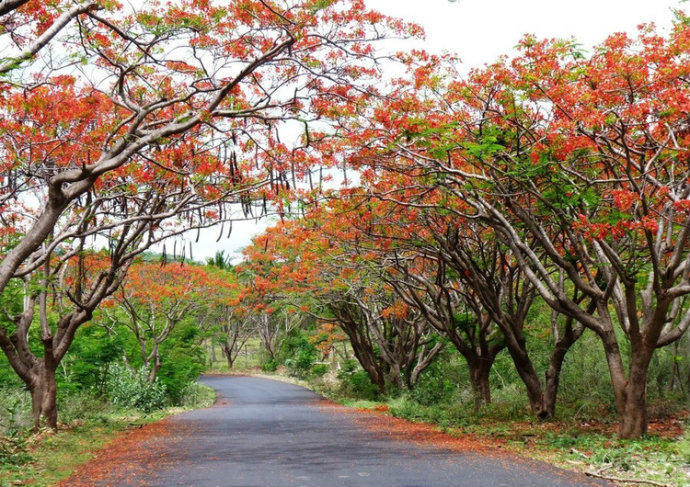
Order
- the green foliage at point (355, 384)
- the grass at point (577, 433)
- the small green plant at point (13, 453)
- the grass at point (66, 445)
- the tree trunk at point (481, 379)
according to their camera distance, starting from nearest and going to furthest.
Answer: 1. the grass at point (577, 433)
2. the grass at point (66, 445)
3. the small green plant at point (13, 453)
4. the tree trunk at point (481, 379)
5. the green foliage at point (355, 384)

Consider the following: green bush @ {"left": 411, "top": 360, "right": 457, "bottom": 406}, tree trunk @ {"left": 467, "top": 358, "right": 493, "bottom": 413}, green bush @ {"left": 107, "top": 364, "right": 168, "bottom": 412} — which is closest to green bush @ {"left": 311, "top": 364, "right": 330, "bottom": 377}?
green bush @ {"left": 411, "top": 360, "right": 457, "bottom": 406}

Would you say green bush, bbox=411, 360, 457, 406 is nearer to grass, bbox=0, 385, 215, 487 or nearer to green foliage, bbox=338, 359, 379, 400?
green foliage, bbox=338, 359, 379, 400

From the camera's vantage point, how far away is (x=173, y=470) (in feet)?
31.1

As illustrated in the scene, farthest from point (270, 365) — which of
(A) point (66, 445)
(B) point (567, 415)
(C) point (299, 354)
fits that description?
(A) point (66, 445)

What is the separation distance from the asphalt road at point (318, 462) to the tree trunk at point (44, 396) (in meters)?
2.35

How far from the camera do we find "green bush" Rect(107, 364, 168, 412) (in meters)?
21.7

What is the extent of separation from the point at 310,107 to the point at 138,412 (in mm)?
13677

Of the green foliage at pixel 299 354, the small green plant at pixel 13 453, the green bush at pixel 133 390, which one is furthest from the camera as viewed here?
the green foliage at pixel 299 354

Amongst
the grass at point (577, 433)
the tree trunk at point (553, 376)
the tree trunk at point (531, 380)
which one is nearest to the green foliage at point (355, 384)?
the grass at point (577, 433)

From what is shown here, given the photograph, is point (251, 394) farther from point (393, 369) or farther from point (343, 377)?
point (393, 369)

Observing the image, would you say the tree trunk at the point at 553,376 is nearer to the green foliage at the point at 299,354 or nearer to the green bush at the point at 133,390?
the green bush at the point at 133,390

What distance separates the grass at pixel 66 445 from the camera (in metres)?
8.99

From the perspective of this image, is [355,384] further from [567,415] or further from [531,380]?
[567,415]

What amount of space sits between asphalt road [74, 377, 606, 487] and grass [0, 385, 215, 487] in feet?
3.54
